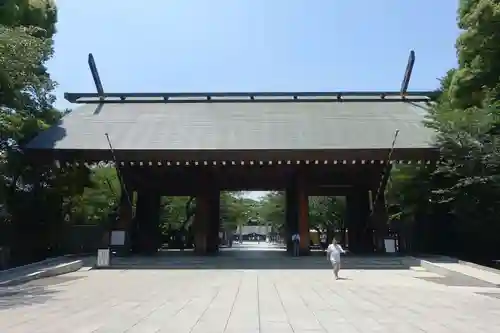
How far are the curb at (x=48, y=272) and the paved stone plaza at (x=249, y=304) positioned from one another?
63 centimetres

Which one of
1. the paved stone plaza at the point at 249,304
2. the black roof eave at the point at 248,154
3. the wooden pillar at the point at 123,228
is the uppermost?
the black roof eave at the point at 248,154

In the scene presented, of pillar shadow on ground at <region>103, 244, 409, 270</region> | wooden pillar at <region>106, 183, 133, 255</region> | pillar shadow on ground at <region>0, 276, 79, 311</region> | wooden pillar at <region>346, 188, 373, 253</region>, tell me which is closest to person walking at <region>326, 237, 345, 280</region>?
pillar shadow on ground at <region>103, 244, 409, 270</region>

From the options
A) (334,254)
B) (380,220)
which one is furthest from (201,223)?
(334,254)

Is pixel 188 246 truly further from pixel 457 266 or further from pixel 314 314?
pixel 314 314

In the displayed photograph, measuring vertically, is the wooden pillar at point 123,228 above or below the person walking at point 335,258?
above

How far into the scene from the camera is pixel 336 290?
12695 millimetres

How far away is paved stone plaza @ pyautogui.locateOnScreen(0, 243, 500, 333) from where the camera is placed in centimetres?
778

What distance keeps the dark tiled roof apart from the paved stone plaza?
678 centimetres

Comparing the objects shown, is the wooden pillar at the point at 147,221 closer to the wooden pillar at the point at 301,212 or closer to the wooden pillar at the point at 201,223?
the wooden pillar at the point at 201,223

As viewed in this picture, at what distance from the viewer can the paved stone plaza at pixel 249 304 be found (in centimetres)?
778

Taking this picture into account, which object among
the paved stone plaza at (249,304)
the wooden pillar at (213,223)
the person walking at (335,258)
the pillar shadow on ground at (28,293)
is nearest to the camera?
the paved stone plaza at (249,304)

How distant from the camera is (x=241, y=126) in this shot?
25219 millimetres

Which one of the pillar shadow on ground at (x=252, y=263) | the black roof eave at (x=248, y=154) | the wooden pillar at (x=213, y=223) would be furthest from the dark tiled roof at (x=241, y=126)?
the pillar shadow on ground at (x=252, y=263)

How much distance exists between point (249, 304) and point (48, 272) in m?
9.07
